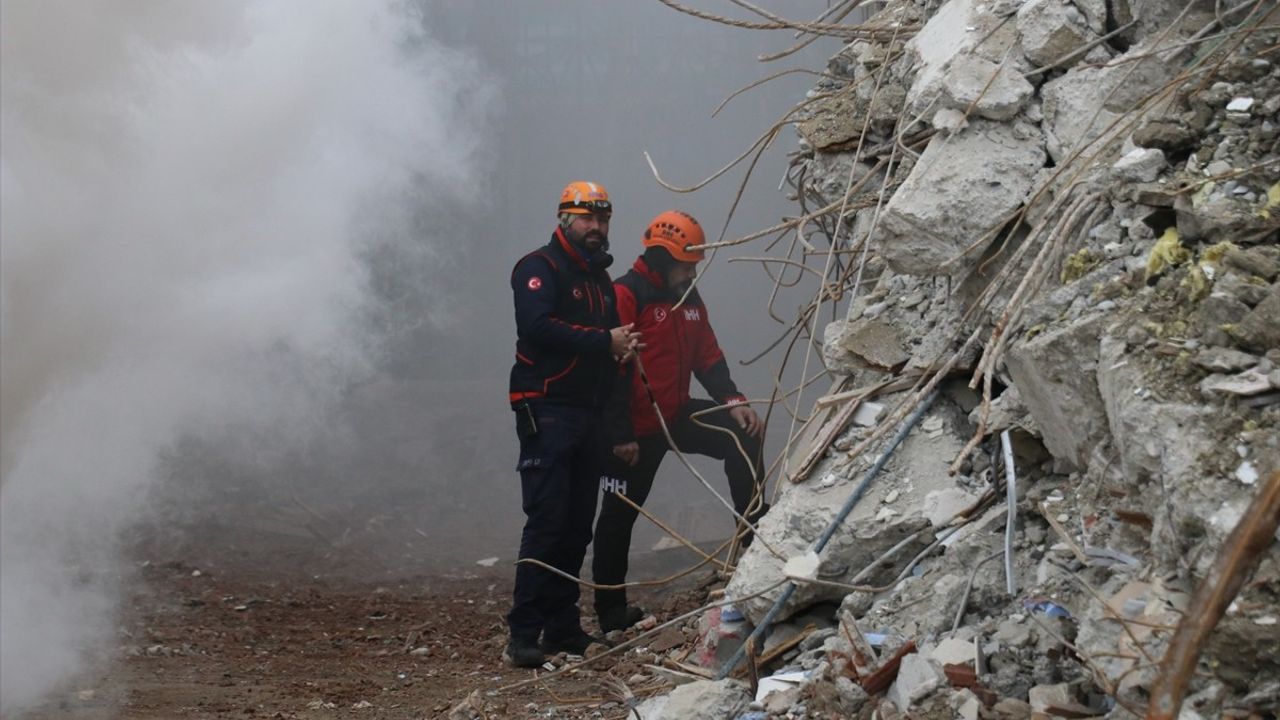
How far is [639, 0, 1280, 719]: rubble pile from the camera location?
2119 millimetres

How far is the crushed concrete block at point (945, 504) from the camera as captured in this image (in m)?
3.15

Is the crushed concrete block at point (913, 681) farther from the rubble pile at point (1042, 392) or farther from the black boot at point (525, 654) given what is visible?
the black boot at point (525, 654)

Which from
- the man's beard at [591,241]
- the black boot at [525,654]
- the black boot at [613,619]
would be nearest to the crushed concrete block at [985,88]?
the man's beard at [591,241]

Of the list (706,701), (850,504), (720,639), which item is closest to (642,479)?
(720,639)

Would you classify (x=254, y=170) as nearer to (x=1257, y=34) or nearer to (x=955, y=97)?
(x=955, y=97)

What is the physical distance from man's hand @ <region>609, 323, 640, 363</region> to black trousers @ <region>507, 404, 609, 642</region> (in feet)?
1.03

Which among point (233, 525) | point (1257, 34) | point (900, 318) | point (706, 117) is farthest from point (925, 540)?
point (706, 117)

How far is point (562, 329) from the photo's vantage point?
16.6 feet

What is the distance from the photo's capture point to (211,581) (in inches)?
268

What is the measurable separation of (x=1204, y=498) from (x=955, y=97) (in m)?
1.69

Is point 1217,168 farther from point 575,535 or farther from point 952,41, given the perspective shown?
point 575,535

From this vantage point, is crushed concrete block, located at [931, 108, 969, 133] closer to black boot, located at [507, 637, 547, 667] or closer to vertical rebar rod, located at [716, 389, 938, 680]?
vertical rebar rod, located at [716, 389, 938, 680]

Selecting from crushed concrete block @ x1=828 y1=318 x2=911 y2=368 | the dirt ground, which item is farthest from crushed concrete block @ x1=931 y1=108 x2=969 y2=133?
the dirt ground

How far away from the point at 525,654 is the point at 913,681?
2.77m
